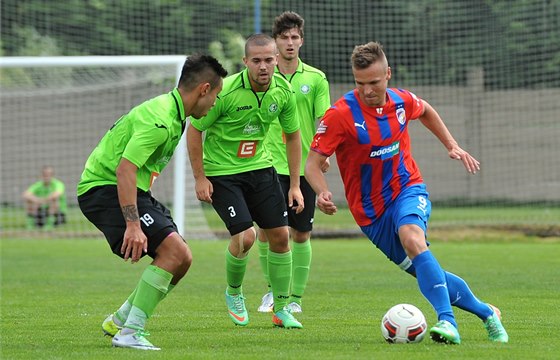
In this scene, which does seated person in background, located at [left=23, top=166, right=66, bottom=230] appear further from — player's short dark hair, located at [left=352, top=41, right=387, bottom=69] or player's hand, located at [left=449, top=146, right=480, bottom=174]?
player's hand, located at [left=449, top=146, right=480, bottom=174]

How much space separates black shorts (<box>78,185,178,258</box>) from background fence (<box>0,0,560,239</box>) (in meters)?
14.2

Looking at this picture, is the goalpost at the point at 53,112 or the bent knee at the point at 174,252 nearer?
the bent knee at the point at 174,252

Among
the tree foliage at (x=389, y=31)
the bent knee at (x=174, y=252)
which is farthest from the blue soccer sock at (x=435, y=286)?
the tree foliage at (x=389, y=31)

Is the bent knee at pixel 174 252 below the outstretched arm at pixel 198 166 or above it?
below

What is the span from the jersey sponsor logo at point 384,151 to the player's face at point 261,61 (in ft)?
4.34

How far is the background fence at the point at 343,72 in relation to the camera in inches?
878

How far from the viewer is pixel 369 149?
742cm

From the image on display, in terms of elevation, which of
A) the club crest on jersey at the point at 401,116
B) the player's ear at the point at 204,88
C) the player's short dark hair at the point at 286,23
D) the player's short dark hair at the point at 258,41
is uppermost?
the player's short dark hair at the point at 286,23

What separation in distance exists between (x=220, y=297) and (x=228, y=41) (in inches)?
620

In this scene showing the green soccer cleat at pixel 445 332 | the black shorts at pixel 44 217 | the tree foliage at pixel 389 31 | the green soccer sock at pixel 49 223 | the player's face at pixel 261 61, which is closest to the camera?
the green soccer cleat at pixel 445 332

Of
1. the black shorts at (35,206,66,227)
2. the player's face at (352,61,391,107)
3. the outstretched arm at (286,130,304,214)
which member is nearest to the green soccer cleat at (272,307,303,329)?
the outstretched arm at (286,130,304,214)

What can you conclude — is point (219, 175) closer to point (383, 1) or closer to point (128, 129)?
point (128, 129)

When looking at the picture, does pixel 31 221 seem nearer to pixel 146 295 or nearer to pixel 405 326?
pixel 146 295

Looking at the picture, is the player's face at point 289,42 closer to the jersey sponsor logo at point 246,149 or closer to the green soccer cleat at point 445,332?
the jersey sponsor logo at point 246,149
